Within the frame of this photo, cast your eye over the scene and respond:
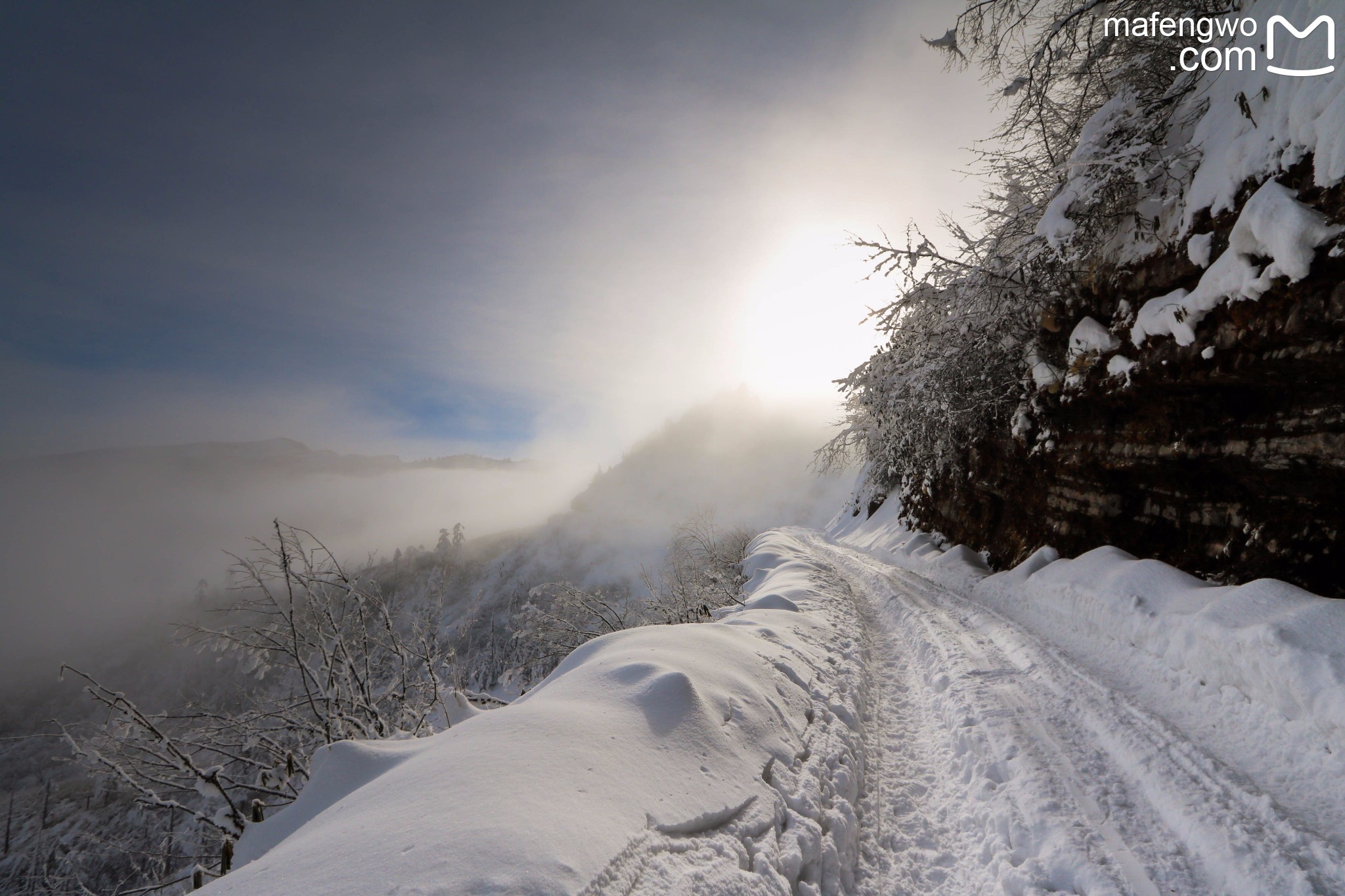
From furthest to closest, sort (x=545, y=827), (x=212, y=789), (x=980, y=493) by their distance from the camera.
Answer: (x=980, y=493), (x=212, y=789), (x=545, y=827)

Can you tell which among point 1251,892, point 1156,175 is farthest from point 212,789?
point 1156,175

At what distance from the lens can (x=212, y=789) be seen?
4.79 m

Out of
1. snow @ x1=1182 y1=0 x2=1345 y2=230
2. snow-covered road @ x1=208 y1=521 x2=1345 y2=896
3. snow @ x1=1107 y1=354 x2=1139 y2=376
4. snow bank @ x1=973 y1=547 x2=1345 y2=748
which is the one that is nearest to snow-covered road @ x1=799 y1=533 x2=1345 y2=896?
snow-covered road @ x1=208 y1=521 x2=1345 y2=896

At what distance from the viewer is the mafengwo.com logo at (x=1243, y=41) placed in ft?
16.7

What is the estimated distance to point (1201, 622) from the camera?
17.7 ft

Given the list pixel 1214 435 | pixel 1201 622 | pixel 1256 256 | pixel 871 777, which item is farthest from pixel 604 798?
pixel 1214 435

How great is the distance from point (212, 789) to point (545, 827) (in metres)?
4.60

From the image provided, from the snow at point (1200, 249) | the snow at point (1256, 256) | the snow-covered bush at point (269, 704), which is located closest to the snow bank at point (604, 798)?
the snow-covered bush at point (269, 704)

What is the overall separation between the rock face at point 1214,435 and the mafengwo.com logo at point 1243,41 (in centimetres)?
117

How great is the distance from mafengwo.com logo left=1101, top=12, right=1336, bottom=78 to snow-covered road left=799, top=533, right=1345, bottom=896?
262 inches

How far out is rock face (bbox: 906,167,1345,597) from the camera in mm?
5324

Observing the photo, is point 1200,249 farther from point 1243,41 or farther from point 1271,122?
point 1243,41

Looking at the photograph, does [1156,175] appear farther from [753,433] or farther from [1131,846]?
[753,433]

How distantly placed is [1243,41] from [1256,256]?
3.08 metres
